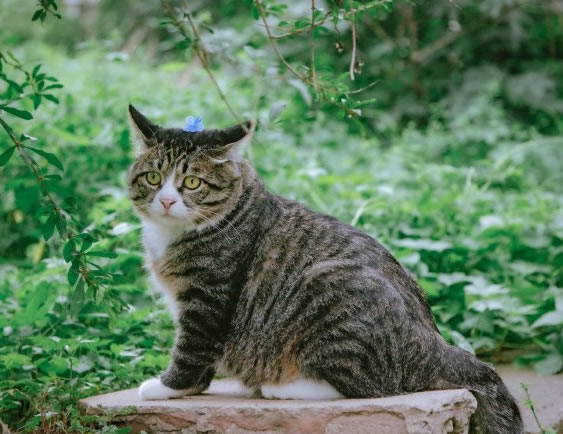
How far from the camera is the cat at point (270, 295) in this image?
267 centimetres

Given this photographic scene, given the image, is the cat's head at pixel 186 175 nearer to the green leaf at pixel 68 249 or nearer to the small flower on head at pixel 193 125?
the small flower on head at pixel 193 125

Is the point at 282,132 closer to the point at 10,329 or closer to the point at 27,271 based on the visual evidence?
the point at 27,271

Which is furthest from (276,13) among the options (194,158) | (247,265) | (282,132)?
(282,132)

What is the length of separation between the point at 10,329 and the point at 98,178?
7.03ft

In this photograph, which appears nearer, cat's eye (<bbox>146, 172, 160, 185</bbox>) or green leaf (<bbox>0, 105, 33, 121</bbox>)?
green leaf (<bbox>0, 105, 33, 121</bbox>)

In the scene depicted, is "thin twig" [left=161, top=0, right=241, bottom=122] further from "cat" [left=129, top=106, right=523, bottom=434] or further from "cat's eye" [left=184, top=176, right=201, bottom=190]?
"cat's eye" [left=184, top=176, right=201, bottom=190]

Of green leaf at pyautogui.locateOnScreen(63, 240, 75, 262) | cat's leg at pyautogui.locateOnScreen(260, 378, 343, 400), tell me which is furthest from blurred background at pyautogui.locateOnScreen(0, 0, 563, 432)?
cat's leg at pyautogui.locateOnScreen(260, 378, 343, 400)

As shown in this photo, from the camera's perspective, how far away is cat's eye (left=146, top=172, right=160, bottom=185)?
3.01 metres

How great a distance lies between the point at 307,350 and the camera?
107 inches

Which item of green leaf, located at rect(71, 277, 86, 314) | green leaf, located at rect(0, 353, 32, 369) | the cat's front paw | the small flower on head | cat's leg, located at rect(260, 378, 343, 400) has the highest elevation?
the small flower on head

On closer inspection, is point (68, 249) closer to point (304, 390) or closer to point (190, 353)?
point (190, 353)

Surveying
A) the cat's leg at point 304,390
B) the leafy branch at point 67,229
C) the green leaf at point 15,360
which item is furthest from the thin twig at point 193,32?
the green leaf at point 15,360

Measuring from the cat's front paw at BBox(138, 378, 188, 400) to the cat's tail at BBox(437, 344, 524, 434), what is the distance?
107cm

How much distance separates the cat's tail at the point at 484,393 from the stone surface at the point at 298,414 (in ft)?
0.32
